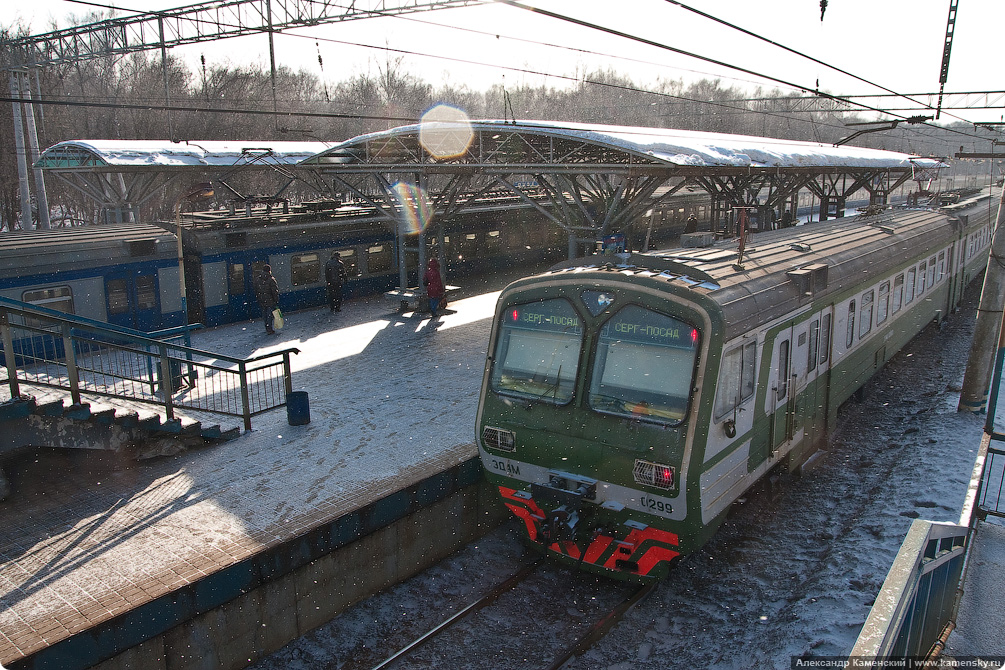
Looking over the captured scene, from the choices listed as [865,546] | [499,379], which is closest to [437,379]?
[499,379]

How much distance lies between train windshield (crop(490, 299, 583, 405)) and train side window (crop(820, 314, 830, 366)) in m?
3.78

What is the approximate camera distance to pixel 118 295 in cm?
1469

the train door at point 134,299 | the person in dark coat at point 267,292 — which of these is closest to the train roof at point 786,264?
the person in dark coat at point 267,292

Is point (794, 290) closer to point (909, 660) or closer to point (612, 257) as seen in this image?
point (612, 257)

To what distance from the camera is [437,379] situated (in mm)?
12539

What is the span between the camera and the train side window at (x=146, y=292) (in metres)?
15.1

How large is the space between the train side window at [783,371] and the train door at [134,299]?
12814mm

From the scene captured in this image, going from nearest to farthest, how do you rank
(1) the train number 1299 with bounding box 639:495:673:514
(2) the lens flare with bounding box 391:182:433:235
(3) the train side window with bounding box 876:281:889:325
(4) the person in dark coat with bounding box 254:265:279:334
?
(1) the train number 1299 with bounding box 639:495:673:514 < (3) the train side window with bounding box 876:281:889:325 < (4) the person in dark coat with bounding box 254:265:279:334 < (2) the lens flare with bounding box 391:182:433:235

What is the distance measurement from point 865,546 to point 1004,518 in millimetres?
1439

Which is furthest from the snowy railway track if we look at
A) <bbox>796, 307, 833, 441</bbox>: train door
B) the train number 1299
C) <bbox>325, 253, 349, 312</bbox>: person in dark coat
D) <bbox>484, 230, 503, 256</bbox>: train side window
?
<bbox>484, 230, 503, 256</bbox>: train side window

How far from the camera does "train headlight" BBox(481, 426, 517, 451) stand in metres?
7.26

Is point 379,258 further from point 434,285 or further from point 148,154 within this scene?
point 148,154

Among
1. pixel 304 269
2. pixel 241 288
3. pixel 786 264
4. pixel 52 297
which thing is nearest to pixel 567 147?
pixel 304 269

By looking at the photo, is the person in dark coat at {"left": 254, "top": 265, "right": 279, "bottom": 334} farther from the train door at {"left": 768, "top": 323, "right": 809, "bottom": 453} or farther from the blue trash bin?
the train door at {"left": 768, "top": 323, "right": 809, "bottom": 453}
